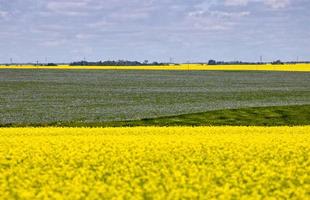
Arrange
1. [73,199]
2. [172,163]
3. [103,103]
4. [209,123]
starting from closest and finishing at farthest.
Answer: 1. [73,199]
2. [172,163]
3. [209,123]
4. [103,103]

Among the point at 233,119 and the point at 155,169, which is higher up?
the point at 155,169

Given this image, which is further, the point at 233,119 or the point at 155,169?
the point at 233,119

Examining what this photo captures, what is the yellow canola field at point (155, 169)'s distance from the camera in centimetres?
1416

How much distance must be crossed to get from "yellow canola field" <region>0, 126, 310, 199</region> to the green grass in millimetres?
18458

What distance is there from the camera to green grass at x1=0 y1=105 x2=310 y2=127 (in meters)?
42.7

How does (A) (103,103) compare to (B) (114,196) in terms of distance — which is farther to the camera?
(A) (103,103)

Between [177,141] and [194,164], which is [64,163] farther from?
[177,141]

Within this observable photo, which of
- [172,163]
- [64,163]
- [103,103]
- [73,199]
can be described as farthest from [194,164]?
[103,103]

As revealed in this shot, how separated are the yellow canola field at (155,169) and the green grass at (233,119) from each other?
18.5 meters

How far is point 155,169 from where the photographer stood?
1686cm

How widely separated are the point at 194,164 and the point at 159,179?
8.10 ft

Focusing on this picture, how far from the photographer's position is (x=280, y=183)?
50.6 ft

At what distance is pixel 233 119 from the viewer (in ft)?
149

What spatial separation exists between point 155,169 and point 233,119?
28977 millimetres
